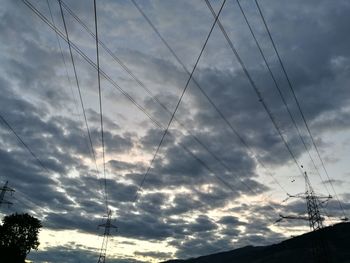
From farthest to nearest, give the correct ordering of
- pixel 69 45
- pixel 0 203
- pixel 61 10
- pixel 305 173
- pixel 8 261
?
pixel 8 261, pixel 0 203, pixel 305 173, pixel 69 45, pixel 61 10

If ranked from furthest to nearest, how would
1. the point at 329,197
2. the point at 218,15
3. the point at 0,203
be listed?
the point at 0,203, the point at 329,197, the point at 218,15

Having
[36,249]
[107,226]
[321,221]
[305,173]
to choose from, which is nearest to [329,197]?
[321,221]

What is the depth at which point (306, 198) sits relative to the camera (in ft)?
184

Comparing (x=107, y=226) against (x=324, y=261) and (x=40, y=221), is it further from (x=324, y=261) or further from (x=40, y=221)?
(x=40, y=221)

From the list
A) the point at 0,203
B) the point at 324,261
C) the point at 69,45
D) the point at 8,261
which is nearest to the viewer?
the point at 69,45

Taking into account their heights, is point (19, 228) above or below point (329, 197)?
above

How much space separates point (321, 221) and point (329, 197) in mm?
4928

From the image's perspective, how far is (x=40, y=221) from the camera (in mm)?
126875

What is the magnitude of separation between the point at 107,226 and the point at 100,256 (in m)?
5.88

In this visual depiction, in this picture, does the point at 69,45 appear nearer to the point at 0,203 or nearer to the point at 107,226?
the point at 107,226

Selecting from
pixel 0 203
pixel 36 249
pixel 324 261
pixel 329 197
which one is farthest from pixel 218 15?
pixel 36 249

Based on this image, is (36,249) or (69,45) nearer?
(69,45)

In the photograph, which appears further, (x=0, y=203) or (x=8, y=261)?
(x=8, y=261)

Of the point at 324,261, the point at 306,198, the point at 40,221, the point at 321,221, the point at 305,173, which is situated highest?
the point at 40,221
